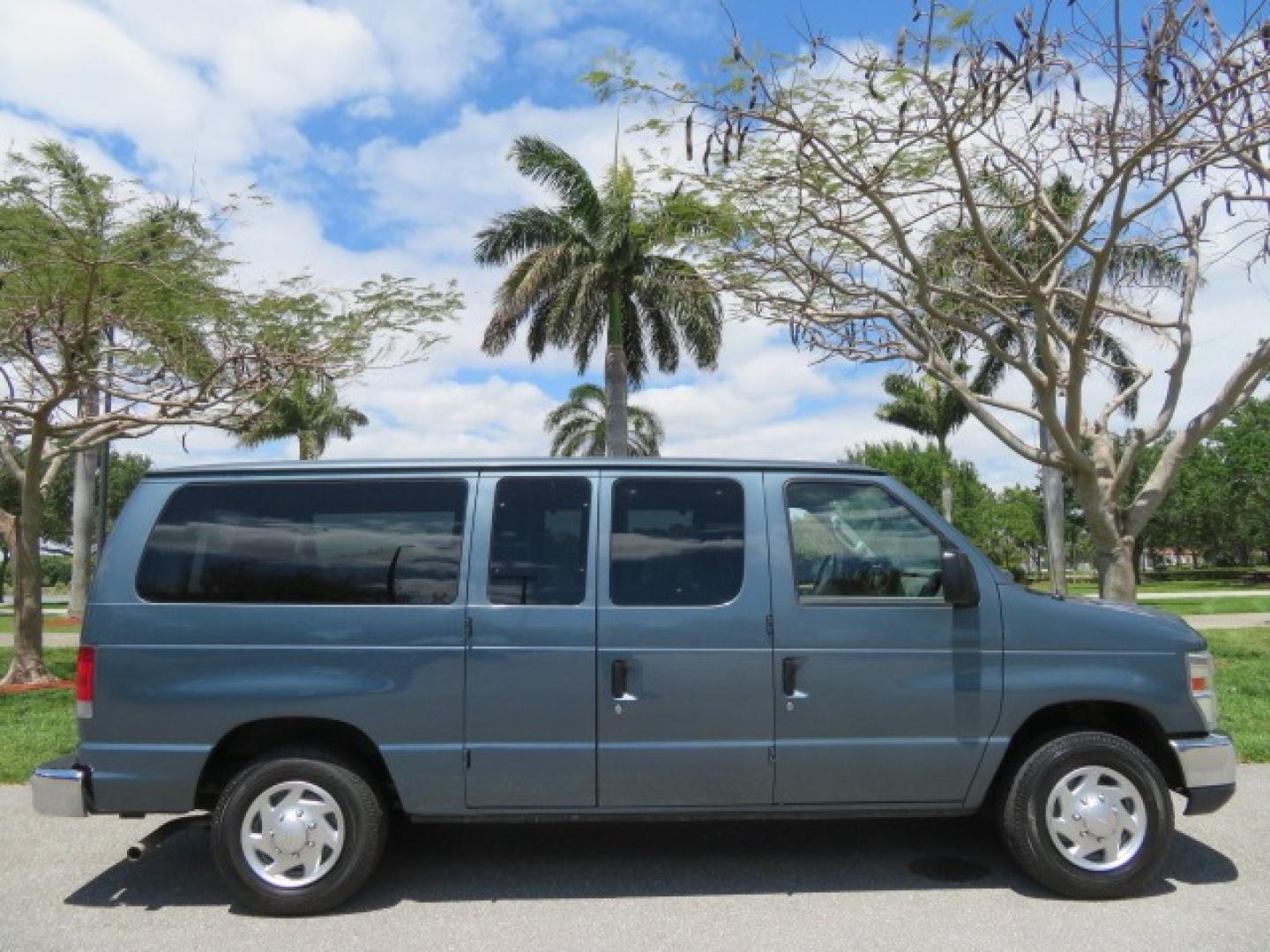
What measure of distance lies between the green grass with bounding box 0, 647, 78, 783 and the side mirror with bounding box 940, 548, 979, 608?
21.7ft

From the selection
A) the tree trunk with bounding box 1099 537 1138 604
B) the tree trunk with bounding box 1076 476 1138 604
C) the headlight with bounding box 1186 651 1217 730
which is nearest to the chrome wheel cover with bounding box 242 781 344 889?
the headlight with bounding box 1186 651 1217 730

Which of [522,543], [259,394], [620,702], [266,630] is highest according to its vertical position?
[259,394]

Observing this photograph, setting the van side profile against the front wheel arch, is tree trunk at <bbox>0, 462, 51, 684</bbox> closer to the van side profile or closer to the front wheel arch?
the van side profile

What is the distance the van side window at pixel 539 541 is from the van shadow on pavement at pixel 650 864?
4.77 feet

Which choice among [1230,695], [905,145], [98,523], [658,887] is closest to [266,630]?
[658,887]

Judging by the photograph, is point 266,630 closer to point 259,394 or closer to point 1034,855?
point 1034,855

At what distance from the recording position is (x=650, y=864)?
5410mm

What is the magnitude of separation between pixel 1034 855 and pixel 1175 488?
59.2 metres

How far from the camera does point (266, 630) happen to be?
4844 millimetres

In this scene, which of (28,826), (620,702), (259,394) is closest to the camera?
(620,702)

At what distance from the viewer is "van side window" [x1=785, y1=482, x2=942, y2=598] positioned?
16.4 feet

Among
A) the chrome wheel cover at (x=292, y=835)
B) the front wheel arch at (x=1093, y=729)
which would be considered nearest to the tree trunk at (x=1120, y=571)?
the front wheel arch at (x=1093, y=729)

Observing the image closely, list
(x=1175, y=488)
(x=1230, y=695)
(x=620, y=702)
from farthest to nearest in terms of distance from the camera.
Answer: (x=1175, y=488), (x=1230, y=695), (x=620, y=702)

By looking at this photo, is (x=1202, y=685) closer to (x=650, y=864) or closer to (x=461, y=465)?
(x=650, y=864)
